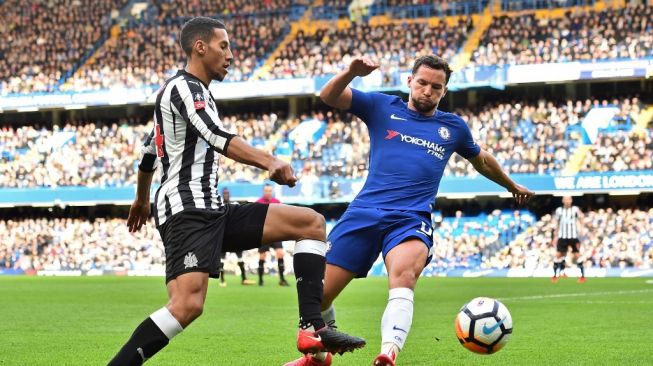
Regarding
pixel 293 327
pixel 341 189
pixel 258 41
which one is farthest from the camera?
pixel 258 41

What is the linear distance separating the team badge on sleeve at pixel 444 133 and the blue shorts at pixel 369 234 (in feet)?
2.05

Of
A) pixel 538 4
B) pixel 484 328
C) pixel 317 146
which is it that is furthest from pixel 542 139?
pixel 484 328

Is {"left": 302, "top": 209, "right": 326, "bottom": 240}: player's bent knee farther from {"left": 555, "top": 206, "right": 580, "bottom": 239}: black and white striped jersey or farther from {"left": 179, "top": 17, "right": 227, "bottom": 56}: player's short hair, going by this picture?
{"left": 555, "top": 206, "right": 580, "bottom": 239}: black and white striped jersey

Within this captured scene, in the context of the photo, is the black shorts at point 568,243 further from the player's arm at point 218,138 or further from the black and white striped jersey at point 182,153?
the player's arm at point 218,138

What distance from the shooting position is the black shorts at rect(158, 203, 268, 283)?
6.39 metres

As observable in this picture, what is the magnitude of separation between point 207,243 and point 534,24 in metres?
34.6

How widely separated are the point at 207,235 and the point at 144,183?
1.16 meters

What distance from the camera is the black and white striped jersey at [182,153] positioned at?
6492mm

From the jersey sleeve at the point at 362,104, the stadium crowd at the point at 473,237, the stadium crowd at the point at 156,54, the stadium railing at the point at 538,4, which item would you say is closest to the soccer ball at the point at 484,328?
the jersey sleeve at the point at 362,104

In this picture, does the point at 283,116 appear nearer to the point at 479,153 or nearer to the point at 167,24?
the point at 167,24

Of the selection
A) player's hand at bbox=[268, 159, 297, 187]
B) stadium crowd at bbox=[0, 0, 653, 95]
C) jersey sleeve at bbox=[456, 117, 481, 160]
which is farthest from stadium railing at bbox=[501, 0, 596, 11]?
player's hand at bbox=[268, 159, 297, 187]

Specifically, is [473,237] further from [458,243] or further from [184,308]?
[184,308]

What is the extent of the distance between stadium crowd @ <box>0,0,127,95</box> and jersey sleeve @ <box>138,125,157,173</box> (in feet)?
130

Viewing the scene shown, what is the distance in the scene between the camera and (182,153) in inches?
261
